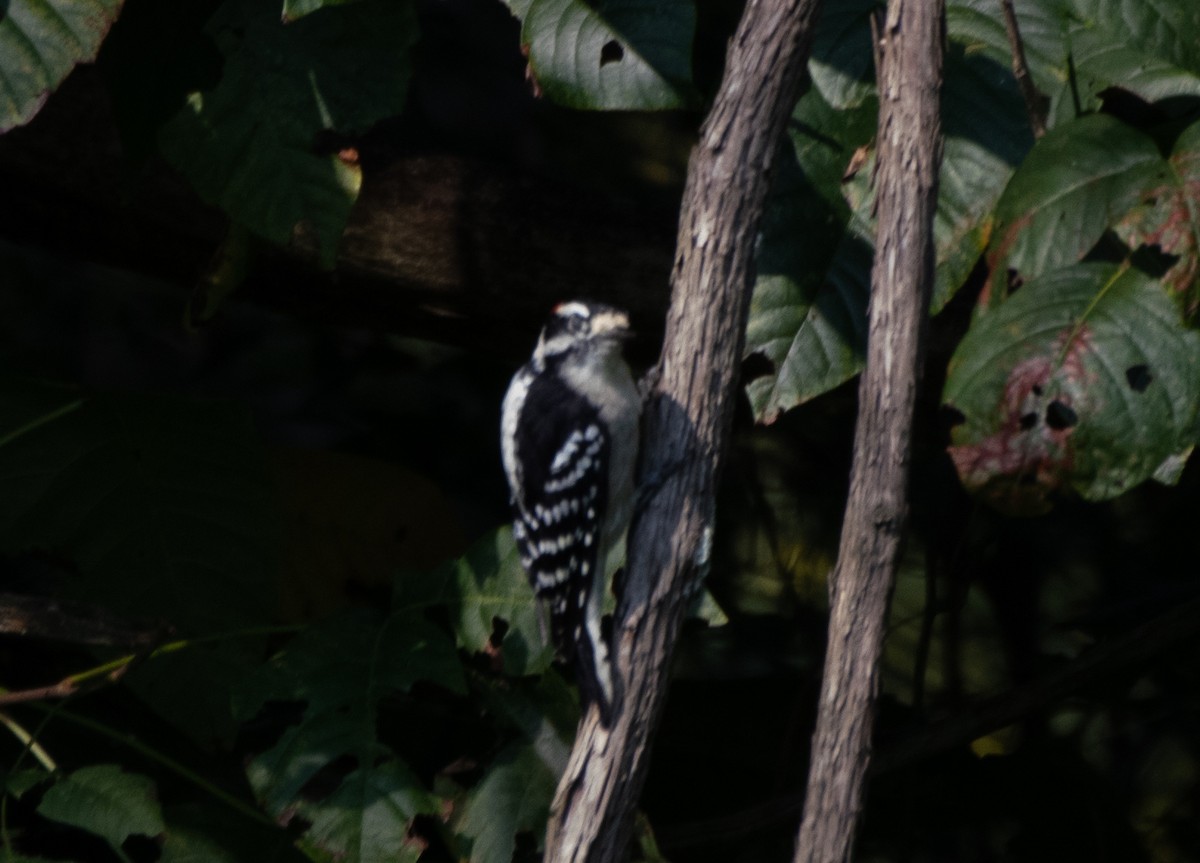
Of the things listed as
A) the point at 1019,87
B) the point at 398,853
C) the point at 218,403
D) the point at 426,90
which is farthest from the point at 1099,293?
the point at 426,90

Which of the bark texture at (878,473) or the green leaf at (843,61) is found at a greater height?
the green leaf at (843,61)

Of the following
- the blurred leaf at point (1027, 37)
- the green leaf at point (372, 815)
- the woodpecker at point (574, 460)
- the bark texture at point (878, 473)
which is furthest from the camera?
the woodpecker at point (574, 460)

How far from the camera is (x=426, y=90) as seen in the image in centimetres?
509

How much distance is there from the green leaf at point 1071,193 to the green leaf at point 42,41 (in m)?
1.58

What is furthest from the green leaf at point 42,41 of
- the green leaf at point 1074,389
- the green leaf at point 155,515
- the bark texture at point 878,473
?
the green leaf at point 1074,389

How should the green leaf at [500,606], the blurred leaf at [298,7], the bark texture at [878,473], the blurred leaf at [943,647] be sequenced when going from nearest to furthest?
the bark texture at [878,473] < the blurred leaf at [298,7] < the green leaf at [500,606] < the blurred leaf at [943,647]

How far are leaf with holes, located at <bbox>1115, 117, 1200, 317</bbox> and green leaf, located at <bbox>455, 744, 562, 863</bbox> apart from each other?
1448mm

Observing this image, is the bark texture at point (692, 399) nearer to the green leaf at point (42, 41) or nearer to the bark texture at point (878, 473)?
the bark texture at point (878, 473)

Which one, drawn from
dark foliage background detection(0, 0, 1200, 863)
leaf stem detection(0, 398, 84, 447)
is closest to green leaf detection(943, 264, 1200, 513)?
dark foliage background detection(0, 0, 1200, 863)

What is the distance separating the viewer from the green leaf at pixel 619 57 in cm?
229

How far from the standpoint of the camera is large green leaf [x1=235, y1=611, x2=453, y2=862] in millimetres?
2412

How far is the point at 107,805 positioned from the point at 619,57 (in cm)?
151

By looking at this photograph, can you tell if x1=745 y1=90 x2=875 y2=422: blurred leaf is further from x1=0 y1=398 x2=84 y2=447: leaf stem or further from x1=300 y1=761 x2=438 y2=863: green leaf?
x1=0 y1=398 x2=84 y2=447: leaf stem

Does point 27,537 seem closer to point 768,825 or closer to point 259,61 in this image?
point 259,61
